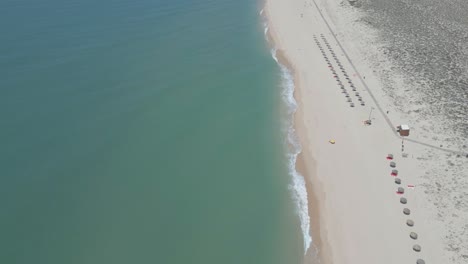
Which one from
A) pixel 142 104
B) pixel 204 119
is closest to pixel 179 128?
pixel 204 119

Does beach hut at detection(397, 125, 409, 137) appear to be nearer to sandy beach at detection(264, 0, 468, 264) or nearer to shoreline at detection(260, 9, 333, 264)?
sandy beach at detection(264, 0, 468, 264)

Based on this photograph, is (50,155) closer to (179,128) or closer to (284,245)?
(179,128)

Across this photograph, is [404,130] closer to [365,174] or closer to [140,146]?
[365,174]

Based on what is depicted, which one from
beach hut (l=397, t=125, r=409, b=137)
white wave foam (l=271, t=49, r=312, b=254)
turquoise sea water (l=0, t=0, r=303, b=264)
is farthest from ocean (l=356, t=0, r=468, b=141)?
turquoise sea water (l=0, t=0, r=303, b=264)

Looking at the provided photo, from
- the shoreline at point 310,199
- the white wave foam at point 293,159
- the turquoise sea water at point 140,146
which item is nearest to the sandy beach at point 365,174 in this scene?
the shoreline at point 310,199

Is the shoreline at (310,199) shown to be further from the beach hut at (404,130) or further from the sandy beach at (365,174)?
the beach hut at (404,130)
